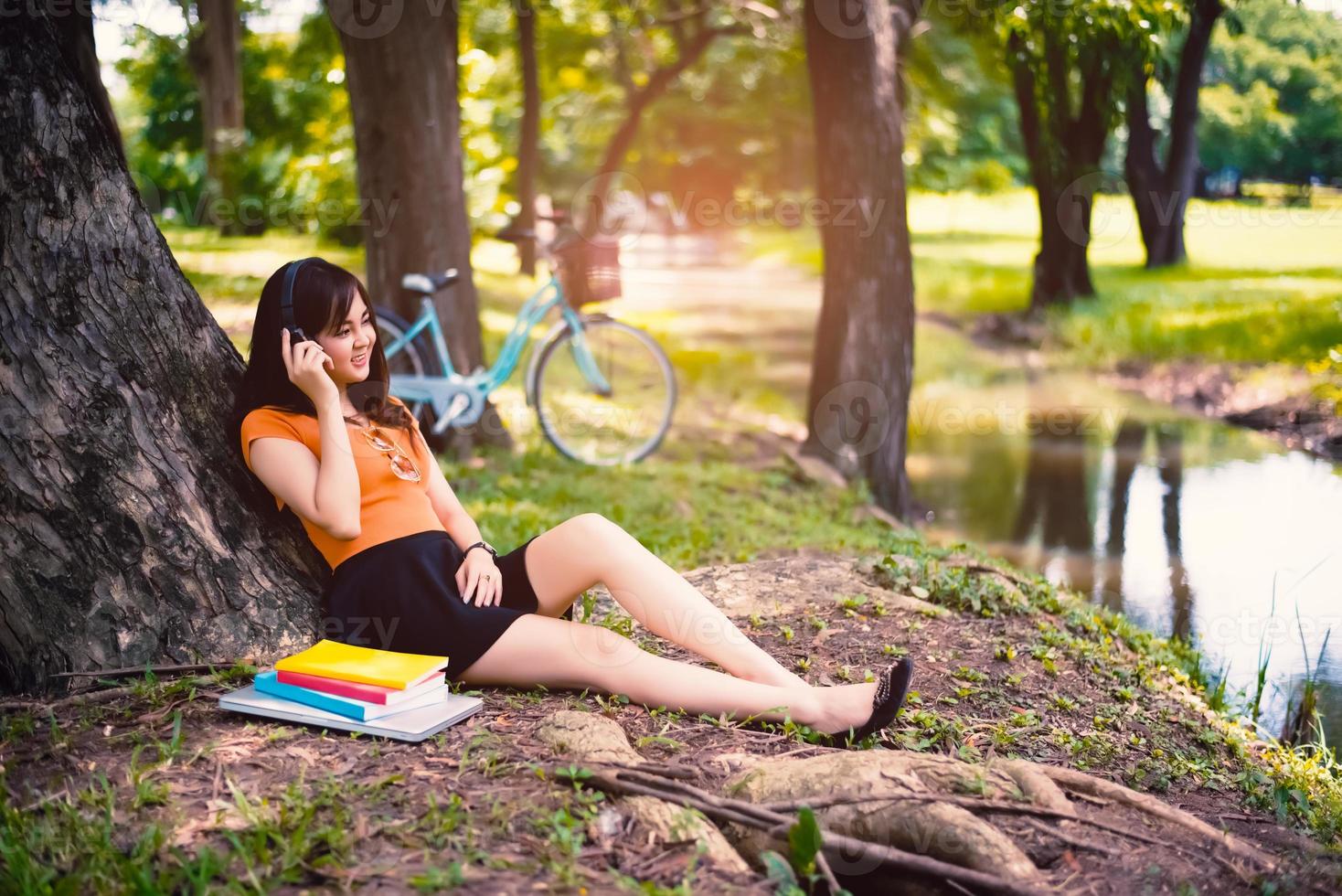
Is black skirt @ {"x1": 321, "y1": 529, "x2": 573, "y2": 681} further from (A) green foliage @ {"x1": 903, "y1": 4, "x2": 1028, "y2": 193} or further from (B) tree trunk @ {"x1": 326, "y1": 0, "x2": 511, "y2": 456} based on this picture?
(A) green foliage @ {"x1": 903, "y1": 4, "x2": 1028, "y2": 193}

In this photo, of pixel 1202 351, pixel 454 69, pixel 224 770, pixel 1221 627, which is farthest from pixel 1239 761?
pixel 1202 351

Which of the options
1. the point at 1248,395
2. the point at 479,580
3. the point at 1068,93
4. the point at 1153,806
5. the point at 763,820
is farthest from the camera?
the point at 1068,93

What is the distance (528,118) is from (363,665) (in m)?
13.4

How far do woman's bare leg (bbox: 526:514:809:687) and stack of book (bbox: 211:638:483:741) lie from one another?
492mm

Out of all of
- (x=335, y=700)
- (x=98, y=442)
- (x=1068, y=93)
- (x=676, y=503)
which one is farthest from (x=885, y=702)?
(x=1068, y=93)

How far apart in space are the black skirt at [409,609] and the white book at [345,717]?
24 cm

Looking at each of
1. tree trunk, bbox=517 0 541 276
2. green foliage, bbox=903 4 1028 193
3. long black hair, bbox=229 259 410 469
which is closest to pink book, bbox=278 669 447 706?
long black hair, bbox=229 259 410 469

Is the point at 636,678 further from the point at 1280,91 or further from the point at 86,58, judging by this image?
the point at 1280,91

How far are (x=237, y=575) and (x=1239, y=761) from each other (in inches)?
121

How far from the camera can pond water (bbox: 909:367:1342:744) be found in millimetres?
5637

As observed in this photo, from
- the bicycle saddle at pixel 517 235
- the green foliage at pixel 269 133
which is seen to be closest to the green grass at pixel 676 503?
the bicycle saddle at pixel 517 235

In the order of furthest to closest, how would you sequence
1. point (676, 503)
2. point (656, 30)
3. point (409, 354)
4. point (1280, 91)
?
point (656, 30), point (1280, 91), point (409, 354), point (676, 503)

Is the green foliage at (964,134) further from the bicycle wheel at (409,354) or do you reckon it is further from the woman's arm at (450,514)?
the woman's arm at (450,514)

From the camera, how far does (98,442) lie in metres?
3.10
